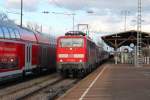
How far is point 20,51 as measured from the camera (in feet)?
91.3

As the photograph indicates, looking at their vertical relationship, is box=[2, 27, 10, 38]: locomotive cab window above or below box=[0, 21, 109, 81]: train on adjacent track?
above

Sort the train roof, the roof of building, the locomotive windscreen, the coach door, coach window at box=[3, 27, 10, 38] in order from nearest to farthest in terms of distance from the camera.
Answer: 1. coach window at box=[3, 27, 10, 38]
2. the train roof
3. the coach door
4. the locomotive windscreen
5. the roof of building

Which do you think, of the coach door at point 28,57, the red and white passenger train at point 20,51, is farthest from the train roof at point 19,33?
the coach door at point 28,57

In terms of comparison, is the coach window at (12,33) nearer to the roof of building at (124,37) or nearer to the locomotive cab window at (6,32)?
the locomotive cab window at (6,32)

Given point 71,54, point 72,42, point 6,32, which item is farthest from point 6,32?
point 72,42

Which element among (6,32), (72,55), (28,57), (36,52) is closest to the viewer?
(6,32)

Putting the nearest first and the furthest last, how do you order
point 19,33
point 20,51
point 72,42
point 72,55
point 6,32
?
point 6,32 → point 20,51 → point 19,33 → point 72,55 → point 72,42

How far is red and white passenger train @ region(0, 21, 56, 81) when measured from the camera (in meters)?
24.7

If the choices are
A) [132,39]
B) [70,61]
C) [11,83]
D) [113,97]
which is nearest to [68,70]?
[70,61]

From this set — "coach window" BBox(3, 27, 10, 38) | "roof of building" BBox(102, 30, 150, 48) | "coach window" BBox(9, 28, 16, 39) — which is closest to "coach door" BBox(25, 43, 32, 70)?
"coach window" BBox(9, 28, 16, 39)

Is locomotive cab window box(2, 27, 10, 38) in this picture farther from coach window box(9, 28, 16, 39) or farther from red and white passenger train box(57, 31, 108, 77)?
red and white passenger train box(57, 31, 108, 77)

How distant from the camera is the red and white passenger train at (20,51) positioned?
80.9 feet

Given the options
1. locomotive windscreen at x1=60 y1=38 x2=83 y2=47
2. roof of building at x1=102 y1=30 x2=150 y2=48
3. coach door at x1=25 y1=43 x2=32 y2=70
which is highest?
roof of building at x1=102 y1=30 x2=150 y2=48

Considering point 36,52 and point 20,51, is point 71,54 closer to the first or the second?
point 36,52
